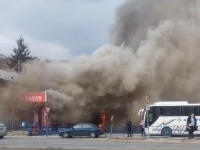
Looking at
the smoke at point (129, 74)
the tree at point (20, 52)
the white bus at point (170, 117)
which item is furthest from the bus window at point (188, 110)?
the tree at point (20, 52)

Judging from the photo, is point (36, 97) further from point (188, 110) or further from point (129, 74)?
point (188, 110)

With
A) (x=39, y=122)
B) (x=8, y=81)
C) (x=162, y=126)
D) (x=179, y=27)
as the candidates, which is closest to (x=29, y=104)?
(x=39, y=122)

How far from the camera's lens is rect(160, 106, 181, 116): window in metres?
32.9

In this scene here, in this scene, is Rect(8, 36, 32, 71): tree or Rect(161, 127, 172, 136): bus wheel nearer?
Rect(161, 127, 172, 136): bus wheel

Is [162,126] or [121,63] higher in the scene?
[121,63]

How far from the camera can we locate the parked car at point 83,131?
33562mm

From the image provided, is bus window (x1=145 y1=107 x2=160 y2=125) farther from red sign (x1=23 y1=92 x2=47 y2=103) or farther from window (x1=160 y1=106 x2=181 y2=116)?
red sign (x1=23 y1=92 x2=47 y2=103)

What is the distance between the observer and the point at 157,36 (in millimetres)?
47719

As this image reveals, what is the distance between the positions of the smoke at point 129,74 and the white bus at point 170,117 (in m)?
10.6

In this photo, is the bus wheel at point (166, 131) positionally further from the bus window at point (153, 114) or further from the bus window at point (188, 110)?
the bus window at point (188, 110)

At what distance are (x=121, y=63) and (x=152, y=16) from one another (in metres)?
10.6

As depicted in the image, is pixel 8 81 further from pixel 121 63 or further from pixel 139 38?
pixel 139 38

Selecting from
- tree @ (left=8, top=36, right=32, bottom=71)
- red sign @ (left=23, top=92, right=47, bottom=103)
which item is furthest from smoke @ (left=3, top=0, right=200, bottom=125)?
tree @ (left=8, top=36, right=32, bottom=71)

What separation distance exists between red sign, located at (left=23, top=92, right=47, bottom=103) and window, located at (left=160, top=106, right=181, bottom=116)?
43.3ft
